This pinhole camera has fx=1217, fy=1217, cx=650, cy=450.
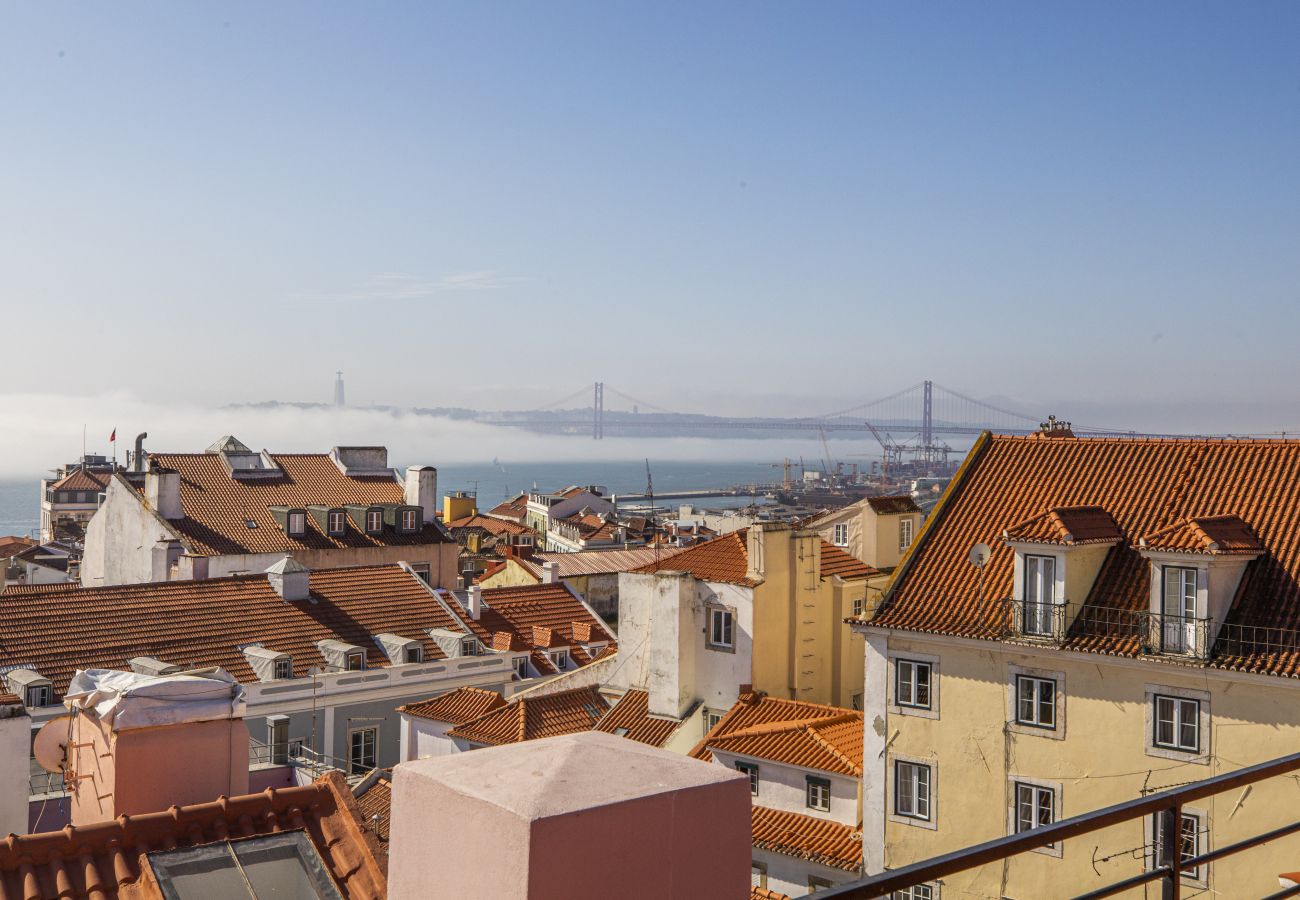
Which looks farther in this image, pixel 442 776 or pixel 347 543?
pixel 347 543

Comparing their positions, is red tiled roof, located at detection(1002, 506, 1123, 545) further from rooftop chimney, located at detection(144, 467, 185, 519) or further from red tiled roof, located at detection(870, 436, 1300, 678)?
rooftop chimney, located at detection(144, 467, 185, 519)

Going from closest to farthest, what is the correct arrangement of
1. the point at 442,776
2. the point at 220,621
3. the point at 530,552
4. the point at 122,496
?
the point at 442,776
the point at 220,621
the point at 122,496
the point at 530,552

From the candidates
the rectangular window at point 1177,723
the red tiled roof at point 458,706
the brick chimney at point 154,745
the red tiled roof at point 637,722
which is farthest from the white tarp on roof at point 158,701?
the red tiled roof at point 458,706

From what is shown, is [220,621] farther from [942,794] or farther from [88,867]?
[88,867]

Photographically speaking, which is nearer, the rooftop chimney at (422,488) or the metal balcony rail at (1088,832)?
the metal balcony rail at (1088,832)

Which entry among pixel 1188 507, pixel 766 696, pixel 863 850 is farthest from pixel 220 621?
pixel 1188 507

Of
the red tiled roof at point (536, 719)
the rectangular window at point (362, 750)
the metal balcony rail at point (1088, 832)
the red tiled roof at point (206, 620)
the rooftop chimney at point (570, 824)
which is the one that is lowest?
the rectangular window at point (362, 750)

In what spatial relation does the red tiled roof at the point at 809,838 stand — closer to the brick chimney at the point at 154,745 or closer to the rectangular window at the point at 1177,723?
the rectangular window at the point at 1177,723
